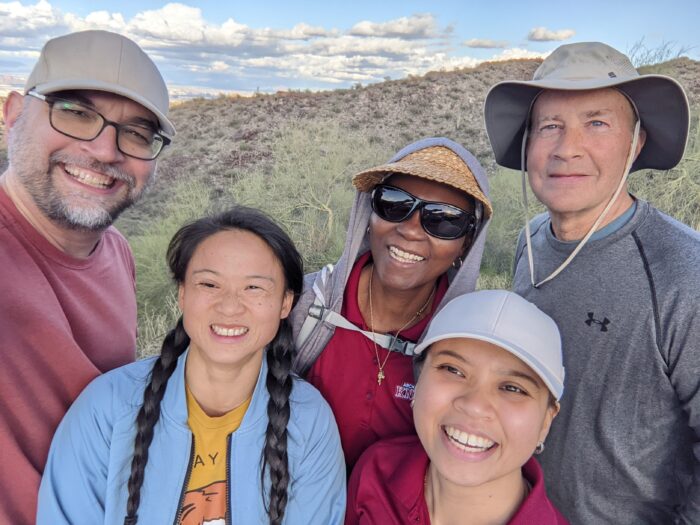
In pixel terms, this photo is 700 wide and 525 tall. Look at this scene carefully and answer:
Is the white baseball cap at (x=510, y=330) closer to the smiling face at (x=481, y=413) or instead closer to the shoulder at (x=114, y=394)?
the smiling face at (x=481, y=413)

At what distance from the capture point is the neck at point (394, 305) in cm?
235

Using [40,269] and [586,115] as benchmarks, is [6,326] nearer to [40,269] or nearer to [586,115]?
[40,269]

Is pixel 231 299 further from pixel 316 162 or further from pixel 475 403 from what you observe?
pixel 316 162

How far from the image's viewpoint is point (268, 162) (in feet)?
62.7

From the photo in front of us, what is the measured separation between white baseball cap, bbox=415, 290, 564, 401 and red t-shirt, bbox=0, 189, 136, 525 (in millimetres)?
1416

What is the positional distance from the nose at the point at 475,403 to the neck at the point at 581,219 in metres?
0.93

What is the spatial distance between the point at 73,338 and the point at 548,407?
190cm

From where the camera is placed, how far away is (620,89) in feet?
6.89

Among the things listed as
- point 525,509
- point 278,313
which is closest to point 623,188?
point 525,509

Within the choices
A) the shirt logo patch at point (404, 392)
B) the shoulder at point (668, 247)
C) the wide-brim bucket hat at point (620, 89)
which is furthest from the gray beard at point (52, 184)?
the shoulder at point (668, 247)

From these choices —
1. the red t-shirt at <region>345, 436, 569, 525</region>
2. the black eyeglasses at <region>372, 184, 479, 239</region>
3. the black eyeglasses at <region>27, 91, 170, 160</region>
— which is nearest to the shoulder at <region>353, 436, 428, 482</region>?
the red t-shirt at <region>345, 436, 569, 525</region>

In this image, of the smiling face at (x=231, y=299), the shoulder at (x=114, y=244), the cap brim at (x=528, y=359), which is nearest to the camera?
the cap brim at (x=528, y=359)

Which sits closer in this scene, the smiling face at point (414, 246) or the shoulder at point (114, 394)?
the shoulder at point (114, 394)

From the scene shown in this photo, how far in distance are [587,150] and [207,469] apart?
6.54ft
